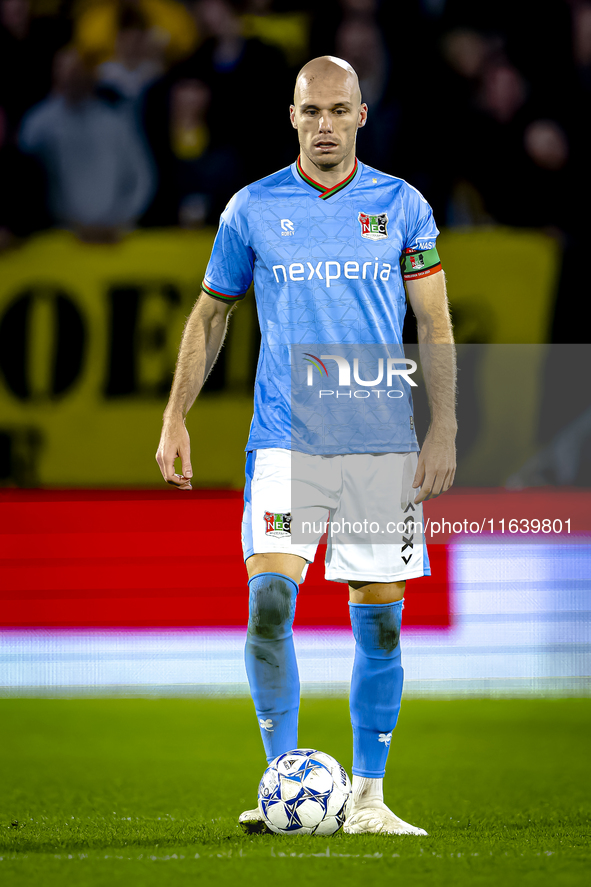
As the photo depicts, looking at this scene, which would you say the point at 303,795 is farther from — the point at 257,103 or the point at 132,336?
the point at 257,103

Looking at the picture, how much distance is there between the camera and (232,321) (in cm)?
724

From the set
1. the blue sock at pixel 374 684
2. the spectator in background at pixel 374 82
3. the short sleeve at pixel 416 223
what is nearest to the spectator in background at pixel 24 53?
the spectator in background at pixel 374 82

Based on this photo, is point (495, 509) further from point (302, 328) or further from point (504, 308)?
point (302, 328)

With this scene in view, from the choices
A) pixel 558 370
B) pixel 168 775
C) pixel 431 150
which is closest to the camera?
pixel 168 775

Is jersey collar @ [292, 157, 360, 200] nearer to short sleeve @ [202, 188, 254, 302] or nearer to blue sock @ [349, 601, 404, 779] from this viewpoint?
short sleeve @ [202, 188, 254, 302]

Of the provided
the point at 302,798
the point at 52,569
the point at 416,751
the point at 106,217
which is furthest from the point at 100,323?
the point at 302,798

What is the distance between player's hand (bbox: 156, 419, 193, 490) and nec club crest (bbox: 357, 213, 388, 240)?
758 mm

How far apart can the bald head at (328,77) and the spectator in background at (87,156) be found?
4.34 m

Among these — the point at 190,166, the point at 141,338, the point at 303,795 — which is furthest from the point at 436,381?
the point at 190,166

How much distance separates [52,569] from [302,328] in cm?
307

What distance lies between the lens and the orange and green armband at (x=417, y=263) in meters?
3.18

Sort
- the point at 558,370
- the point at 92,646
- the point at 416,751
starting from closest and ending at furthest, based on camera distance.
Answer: the point at 416,751
the point at 92,646
the point at 558,370

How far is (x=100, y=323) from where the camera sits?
7227 millimetres

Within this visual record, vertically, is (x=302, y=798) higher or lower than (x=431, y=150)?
lower
